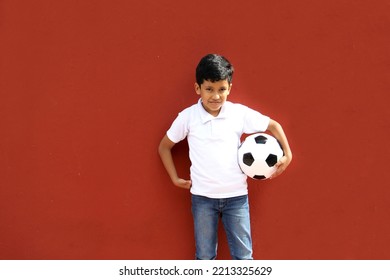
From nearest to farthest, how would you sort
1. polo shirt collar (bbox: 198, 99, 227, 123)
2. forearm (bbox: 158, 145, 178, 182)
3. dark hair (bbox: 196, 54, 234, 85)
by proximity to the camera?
1. dark hair (bbox: 196, 54, 234, 85)
2. polo shirt collar (bbox: 198, 99, 227, 123)
3. forearm (bbox: 158, 145, 178, 182)

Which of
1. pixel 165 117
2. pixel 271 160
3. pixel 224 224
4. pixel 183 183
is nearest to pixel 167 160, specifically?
pixel 183 183

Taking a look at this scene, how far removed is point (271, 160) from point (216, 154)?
0.29 meters

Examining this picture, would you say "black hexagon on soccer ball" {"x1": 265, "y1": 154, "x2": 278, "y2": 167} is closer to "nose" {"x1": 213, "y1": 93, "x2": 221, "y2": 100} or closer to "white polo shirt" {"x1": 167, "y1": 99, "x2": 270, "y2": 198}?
"white polo shirt" {"x1": 167, "y1": 99, "x2": 270, "y2": 198}

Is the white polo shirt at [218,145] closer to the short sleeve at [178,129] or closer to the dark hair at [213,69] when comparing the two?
the short sleeve at [178,129]

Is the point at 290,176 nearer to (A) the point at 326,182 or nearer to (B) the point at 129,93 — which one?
(A) the point at 326,182

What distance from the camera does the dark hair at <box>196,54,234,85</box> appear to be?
102 inches

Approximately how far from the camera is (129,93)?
2.96 meters

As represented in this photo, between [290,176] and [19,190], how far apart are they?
62.2 inches

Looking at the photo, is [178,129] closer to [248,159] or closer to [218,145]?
[218,145]

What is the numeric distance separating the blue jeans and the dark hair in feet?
2.08

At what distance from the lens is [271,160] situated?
2635mm

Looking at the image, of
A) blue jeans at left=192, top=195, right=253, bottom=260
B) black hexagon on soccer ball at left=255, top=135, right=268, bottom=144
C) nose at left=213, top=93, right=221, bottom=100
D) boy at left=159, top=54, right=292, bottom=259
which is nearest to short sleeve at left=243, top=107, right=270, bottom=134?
boy at left=159, top=54, right=292, bottom=259

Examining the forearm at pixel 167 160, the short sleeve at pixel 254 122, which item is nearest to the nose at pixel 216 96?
the short sleeve at pixel 254 122
